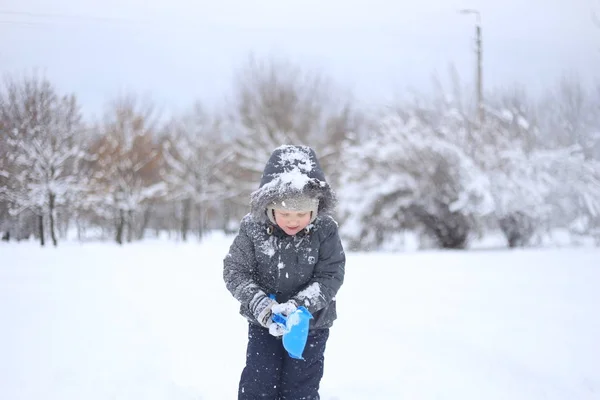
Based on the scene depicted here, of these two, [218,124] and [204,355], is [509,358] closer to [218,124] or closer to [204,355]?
[204,355]

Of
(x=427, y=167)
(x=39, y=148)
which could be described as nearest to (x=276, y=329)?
(x=39, y=148)

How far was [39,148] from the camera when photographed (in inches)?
362

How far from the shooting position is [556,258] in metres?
8.92

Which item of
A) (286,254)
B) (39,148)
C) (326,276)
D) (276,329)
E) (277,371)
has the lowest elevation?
(277,371)

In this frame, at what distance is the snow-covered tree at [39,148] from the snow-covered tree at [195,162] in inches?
529

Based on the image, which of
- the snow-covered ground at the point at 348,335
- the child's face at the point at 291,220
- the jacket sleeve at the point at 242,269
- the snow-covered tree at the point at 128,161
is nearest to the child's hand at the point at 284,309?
the jacket sleeve at the point at 242,269

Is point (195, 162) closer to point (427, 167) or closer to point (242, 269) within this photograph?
point (427, 167)

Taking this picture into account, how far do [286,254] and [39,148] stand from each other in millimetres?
8287

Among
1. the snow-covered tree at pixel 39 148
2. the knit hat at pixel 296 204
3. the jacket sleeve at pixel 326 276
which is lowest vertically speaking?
the jacket sleeve at pixel 326 276

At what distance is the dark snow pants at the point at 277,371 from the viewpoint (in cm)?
245

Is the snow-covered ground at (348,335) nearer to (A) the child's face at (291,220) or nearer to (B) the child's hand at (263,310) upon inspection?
(B) the child's hand at (263,310)

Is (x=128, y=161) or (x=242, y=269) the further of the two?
(x=128, y=161)

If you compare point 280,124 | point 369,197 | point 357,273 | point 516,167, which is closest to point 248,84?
point 280,124

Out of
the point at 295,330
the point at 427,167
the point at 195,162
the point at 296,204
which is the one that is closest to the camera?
the point at 295,330
